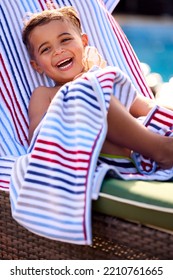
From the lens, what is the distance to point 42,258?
2.32 meters

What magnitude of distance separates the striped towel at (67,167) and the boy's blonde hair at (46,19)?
0.59 m

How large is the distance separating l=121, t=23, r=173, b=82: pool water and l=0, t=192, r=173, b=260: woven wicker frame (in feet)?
20.6

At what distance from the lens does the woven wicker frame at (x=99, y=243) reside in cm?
204

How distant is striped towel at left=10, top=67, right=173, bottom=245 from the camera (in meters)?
2.04

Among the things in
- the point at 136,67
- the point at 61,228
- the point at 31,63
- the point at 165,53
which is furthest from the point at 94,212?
the point at 165,53

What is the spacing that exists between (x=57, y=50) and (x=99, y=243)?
2.67 feet

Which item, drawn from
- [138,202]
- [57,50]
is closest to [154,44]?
[57,50]

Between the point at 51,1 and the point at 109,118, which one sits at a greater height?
the point at 51,1

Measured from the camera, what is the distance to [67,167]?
2080 millimetres

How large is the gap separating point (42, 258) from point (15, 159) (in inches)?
13.4

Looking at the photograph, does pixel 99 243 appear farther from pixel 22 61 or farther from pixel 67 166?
pixel 22 61

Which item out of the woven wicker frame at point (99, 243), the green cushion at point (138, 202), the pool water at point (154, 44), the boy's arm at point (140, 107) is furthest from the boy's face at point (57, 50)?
the pool water at point (154, 44)

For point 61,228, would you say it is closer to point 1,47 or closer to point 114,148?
point 114,148
